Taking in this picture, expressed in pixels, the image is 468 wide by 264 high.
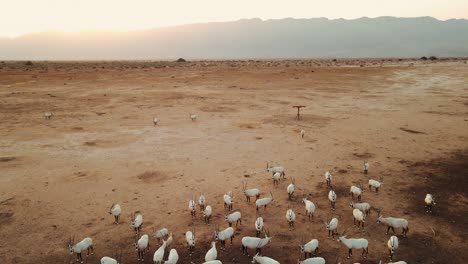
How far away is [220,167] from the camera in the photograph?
1498 cm

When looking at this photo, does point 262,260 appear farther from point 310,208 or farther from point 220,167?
point 220,167

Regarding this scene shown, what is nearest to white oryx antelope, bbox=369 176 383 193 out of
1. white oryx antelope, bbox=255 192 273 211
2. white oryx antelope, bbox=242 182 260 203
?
white oryx antelope, bbox=255 192 273 211

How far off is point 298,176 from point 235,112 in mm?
12444

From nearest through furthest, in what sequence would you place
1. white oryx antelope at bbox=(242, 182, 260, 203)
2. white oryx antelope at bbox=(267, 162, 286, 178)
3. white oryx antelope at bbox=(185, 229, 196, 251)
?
1. white oryx antelope at bbox=(185, 229, 196, 251)
2. white oryx antelope at bbox=(242, 182, 260, 203)
3. white oryx antelope at bbox=(267, 162, 286, 178)

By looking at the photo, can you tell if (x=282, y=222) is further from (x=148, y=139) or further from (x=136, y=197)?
(x=148, y=139)

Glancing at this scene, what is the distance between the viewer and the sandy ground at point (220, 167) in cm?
980

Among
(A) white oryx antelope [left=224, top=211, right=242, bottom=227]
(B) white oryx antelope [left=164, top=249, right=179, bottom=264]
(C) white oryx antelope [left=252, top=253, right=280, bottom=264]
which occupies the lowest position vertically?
(C) white oryx antelope [left=252, top=253, right=280, bottom=264]

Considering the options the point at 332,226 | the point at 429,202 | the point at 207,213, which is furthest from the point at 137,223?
the point at 429,202

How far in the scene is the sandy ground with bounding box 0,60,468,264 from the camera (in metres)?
9.80

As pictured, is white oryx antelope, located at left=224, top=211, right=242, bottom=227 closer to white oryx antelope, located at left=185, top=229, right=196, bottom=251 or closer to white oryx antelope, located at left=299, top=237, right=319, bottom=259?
white oryx antelope, located at left=185, top=229, right=196, bottom=251

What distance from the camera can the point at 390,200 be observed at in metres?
11.9

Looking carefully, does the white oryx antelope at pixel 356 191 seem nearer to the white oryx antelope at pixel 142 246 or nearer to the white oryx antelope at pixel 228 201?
the white oryx antelope at pixel 228 201

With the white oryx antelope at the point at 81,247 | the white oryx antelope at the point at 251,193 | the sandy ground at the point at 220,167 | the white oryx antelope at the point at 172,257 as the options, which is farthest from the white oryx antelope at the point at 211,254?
the white oryx antelope at the point at 251,193

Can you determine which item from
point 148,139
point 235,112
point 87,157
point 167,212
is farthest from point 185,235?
point 235,112
